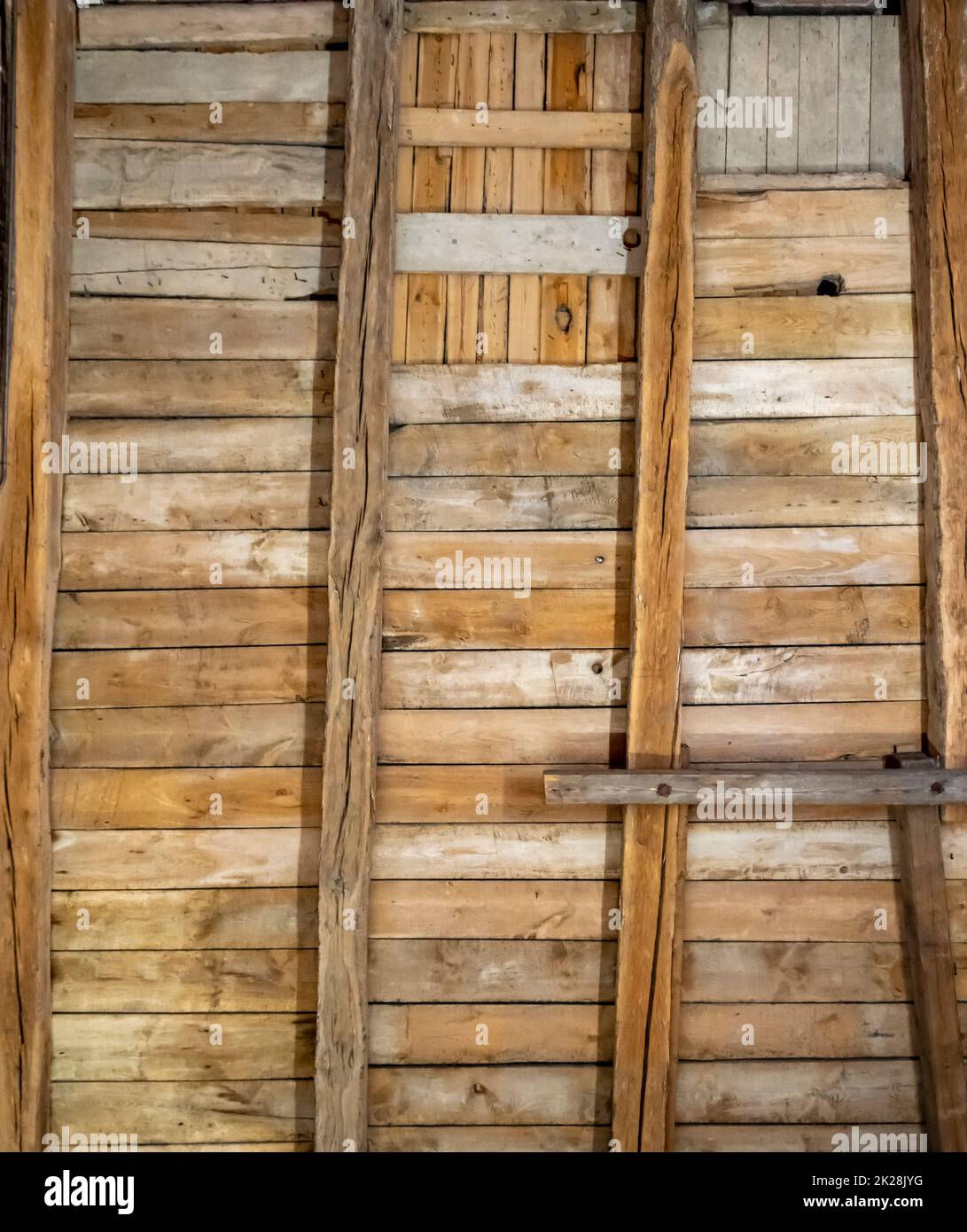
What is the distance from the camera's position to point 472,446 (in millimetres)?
2775

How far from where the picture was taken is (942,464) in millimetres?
2686

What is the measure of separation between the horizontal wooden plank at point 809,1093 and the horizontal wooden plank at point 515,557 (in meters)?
1.45

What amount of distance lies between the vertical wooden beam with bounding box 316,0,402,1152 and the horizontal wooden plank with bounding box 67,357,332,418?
15 cm

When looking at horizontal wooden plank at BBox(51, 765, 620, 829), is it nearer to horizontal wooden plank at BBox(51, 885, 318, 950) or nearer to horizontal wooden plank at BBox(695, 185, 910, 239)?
horizontal wooden plank at BBox(51, 885, 318, 950)

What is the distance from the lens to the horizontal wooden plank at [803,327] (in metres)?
2.78

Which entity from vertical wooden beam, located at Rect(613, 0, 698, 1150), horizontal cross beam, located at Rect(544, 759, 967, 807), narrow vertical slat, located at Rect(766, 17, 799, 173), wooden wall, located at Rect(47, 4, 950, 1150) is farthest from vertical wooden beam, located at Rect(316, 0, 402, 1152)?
narrow vertical slat, located at Rect(766, 17, 799, 173)

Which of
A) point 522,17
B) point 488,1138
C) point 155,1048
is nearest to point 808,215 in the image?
point 522,17

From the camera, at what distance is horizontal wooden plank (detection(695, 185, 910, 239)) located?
2762 millimetres

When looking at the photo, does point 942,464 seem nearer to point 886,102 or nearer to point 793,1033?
point 886,102

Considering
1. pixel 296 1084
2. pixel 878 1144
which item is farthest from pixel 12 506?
pixel 878 1144

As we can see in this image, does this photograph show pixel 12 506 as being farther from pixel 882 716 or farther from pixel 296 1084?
pixel 882 716

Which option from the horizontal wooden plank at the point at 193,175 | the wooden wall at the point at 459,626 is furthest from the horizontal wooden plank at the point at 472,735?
the horizontal wooden plank at the point at 193,175

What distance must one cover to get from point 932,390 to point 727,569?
77 cm

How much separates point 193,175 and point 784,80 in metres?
1.79
